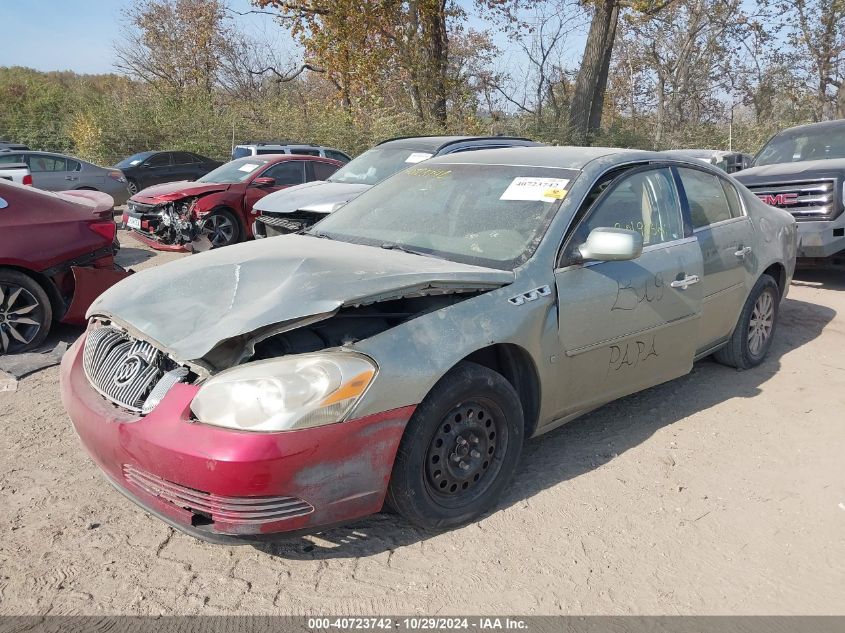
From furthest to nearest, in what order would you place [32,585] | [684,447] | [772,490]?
[684,447] < [772,490] < [32,585]

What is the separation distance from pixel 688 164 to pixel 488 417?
254cm

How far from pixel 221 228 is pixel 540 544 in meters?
8.44

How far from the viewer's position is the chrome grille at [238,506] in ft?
8.36

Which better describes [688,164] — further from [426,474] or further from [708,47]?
[708,47]

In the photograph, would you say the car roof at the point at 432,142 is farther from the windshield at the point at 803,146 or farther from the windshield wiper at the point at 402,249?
the windshield wiper at the point at 402,249

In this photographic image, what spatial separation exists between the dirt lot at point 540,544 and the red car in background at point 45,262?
1.67 metres

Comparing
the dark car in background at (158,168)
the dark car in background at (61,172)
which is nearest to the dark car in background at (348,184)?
the dark car in background at (61,172)

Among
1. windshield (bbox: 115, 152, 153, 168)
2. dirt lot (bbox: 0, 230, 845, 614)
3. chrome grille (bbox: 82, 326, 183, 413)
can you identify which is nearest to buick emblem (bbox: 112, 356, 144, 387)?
chrome grille (bbox: 82, 326, 183, 413)

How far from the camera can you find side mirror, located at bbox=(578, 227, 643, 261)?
133 inches

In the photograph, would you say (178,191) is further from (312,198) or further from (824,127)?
(824,127)

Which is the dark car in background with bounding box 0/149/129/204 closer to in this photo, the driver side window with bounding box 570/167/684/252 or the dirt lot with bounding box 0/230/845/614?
the dirt lot with bounding box 0/230/845/614

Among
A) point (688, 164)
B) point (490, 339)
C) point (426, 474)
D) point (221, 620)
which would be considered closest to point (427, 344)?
point (490, 339)

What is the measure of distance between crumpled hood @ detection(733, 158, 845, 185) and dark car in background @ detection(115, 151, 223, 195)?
47.0 ft

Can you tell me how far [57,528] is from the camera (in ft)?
10.2
